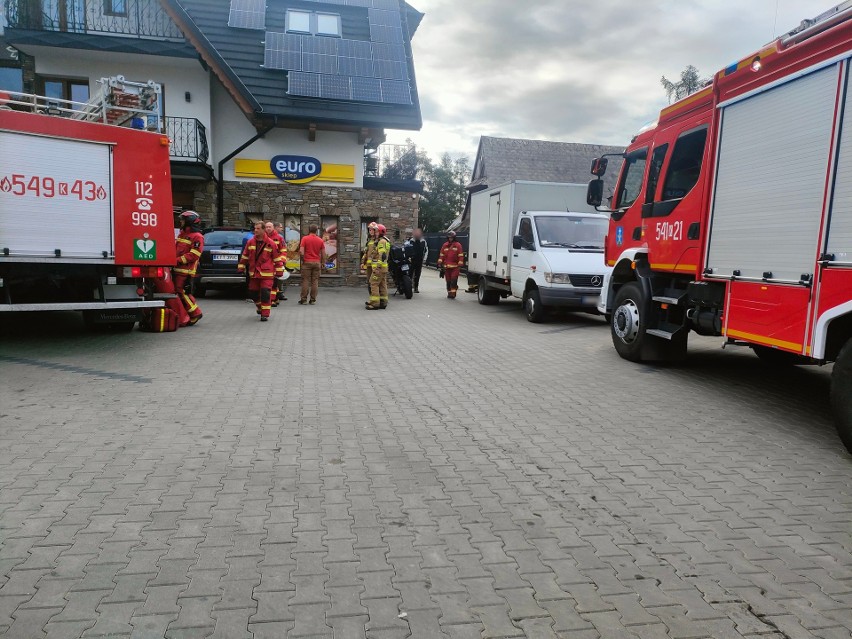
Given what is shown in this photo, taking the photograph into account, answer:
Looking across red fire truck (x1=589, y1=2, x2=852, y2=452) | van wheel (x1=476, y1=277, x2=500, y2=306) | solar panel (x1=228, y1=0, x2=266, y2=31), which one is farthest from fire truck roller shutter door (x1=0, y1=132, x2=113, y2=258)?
solar panel (x1=228, y1=0, x2=266, y2=31)

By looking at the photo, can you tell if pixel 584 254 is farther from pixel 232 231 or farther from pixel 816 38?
pixel 232 231

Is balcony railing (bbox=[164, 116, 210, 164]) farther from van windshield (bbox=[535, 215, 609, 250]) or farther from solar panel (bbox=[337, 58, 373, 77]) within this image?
van windshield (bbox=[535, 215, 609, 250])

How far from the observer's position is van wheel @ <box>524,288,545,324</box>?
12734mm

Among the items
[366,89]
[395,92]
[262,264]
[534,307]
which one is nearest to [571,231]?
[534,307]

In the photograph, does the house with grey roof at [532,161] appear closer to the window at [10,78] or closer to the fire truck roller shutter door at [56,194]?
the window at [10,78]

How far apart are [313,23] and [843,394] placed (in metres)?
22.2

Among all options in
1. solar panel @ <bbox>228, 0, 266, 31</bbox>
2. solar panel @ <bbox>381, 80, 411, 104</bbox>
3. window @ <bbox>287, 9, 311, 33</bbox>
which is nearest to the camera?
solar panel @ <bbox>381, 80, 411, 104</bbox>

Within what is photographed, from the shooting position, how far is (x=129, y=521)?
351cm

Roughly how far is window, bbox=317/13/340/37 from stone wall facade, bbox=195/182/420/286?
19.2 feet

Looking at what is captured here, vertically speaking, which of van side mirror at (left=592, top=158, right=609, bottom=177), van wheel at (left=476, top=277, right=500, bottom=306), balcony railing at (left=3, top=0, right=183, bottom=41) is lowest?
van wheel at (left=476, top=277, right=500, bottom=306)

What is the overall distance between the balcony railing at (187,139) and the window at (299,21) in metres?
5.57

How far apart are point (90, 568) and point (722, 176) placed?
637cm

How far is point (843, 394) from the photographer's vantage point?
4770mm

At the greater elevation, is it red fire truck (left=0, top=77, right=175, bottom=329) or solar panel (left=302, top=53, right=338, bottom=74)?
solar panel (left=302, top=53, right=338, bottom=74)
